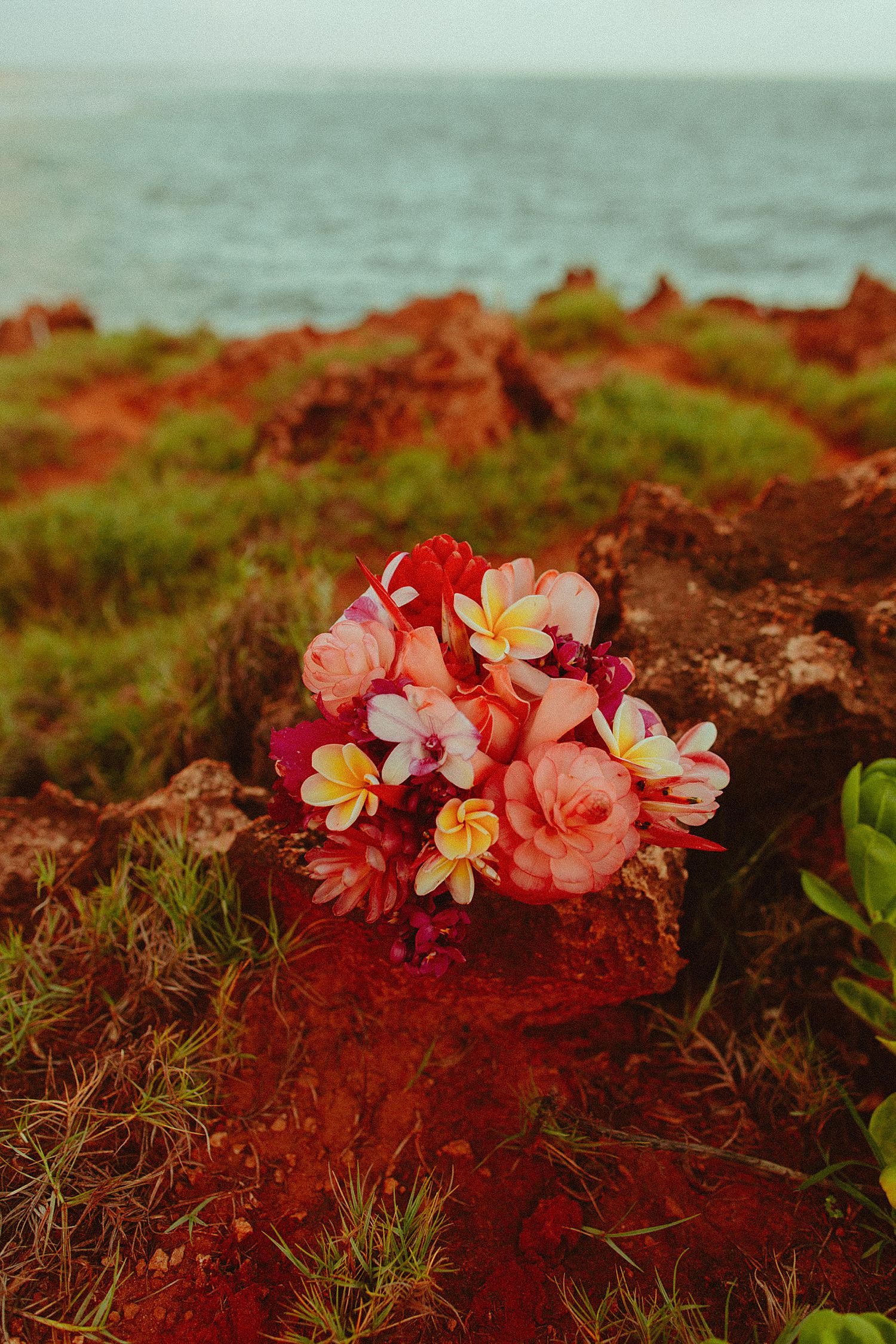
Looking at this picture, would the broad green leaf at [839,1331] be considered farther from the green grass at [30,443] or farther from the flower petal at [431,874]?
the green grass at [30,443]

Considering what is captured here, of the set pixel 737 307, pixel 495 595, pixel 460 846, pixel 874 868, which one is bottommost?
pixel 737 307

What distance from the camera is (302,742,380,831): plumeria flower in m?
1.06

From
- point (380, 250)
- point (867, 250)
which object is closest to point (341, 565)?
point (380, 250)

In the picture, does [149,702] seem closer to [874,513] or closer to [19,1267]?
[19,1267]

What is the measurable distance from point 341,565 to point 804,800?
2352 millimetres

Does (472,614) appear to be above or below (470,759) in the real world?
above

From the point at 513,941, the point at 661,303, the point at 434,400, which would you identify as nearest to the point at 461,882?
the point at 513,941

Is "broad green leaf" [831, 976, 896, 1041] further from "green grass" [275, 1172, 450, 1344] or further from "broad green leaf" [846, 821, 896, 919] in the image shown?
"green grass" [275, 1172, 450, 1344]

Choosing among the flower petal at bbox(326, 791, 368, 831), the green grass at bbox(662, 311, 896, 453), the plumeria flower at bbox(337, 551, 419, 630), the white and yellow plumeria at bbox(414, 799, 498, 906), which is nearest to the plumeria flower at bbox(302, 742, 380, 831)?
the flower petal at bbox(326, 791, 368, 831)

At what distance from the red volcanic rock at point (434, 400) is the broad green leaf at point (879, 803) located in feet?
11.5

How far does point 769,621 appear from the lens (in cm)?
184

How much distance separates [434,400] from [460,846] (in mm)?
4003

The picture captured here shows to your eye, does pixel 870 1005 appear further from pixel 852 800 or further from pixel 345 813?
pixel 345 813

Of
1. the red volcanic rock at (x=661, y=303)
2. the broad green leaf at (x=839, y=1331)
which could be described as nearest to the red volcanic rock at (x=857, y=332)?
the red volcanic rock at (x=661, y=303)
